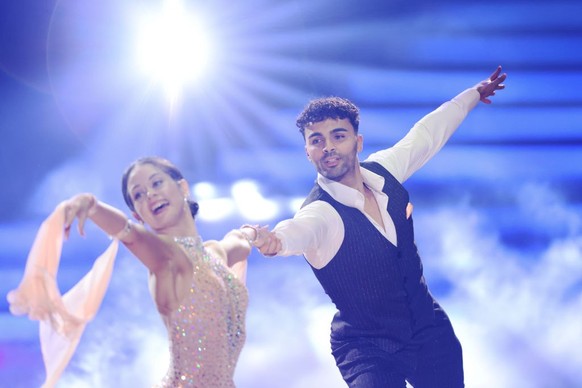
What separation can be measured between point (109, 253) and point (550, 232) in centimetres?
349

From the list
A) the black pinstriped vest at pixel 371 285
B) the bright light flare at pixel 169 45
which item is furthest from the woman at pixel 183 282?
the bright light flare at pixel 169 45

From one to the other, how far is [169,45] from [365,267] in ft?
7.31

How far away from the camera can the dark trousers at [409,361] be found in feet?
10.4

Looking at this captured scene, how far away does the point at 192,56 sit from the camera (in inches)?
190

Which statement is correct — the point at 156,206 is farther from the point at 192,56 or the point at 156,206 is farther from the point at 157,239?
the point at 192,56

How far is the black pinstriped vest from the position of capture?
3.32m

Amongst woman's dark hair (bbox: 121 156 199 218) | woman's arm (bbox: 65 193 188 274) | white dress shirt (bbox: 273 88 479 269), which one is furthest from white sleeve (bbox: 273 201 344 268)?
woman's arm (bbox: 65 193 188 274)

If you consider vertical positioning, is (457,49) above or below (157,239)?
above

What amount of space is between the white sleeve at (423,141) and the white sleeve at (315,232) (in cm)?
51

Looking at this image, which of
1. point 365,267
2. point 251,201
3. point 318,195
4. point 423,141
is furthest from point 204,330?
point 251,201

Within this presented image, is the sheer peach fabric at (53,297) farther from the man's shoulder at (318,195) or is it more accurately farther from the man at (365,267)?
the man's shoulder at (318,195)

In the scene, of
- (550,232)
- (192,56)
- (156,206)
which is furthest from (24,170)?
(550,232)

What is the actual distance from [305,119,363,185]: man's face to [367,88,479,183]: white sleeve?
0.86 ft

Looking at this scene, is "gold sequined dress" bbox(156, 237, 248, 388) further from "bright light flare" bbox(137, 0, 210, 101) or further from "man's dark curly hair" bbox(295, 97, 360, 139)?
"bright light flare" bbox(137, 0, 210, 101)
